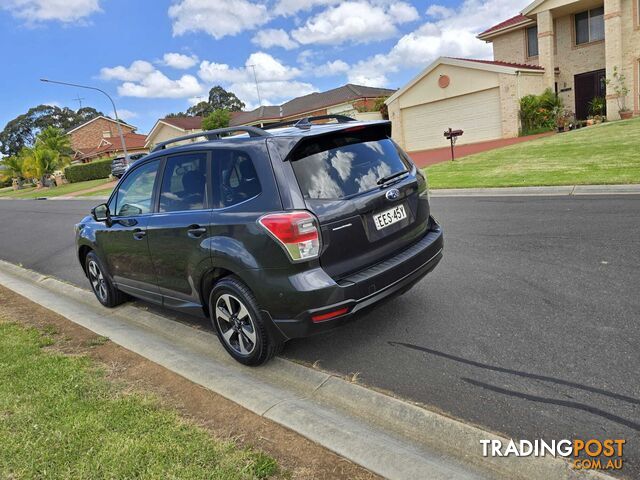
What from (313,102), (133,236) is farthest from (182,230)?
(313,102)

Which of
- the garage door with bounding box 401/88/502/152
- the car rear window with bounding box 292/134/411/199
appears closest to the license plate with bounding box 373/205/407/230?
the car rear window with bounding box 292/134/411/199

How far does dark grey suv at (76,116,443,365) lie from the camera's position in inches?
125

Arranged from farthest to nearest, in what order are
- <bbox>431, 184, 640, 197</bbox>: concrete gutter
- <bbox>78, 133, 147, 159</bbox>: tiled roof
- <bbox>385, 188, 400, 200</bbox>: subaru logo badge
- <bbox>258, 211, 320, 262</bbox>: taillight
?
<bbox>78, 133, 147, 159</bbox>: tiled roof, <bbox>431, 184, 640, 197</bbox>: concrete gutter, <bbox>385, 188, 400, 200</bbox>: subaru logo badge, <bbox>258, 211, 320, 262</bbox>: taillight

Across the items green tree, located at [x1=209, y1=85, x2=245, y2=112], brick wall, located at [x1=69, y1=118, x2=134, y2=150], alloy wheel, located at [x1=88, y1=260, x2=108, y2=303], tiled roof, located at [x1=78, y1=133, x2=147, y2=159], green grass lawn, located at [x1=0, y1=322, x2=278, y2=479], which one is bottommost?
green grass lawn, located at [x1=0, y1=322, x2=278, y2=479]

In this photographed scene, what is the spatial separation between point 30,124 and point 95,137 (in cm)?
3210

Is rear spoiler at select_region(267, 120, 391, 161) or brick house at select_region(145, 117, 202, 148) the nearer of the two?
rear spoiler at select_region(267, 120, 391, 161)

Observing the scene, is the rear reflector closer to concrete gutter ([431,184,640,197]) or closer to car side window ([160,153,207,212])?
car side window ([160,153,207,212])

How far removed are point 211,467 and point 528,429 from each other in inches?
69.1

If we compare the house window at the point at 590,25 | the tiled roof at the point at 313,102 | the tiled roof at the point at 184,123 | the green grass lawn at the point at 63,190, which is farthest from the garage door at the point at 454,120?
the tiled roof at the point at 184,123

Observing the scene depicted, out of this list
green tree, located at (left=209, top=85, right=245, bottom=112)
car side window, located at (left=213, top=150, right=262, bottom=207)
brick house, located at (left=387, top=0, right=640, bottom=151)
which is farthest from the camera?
Answer: green tree, located at (left=209, top=85, right=245, bottom=112)

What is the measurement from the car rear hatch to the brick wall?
241ft

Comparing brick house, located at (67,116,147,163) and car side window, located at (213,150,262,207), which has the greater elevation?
brick house, located at (67,116,147,163)

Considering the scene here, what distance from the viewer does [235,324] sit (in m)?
3.74

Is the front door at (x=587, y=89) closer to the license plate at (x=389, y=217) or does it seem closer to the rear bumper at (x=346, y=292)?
the license plate at (x=389, y=217)
